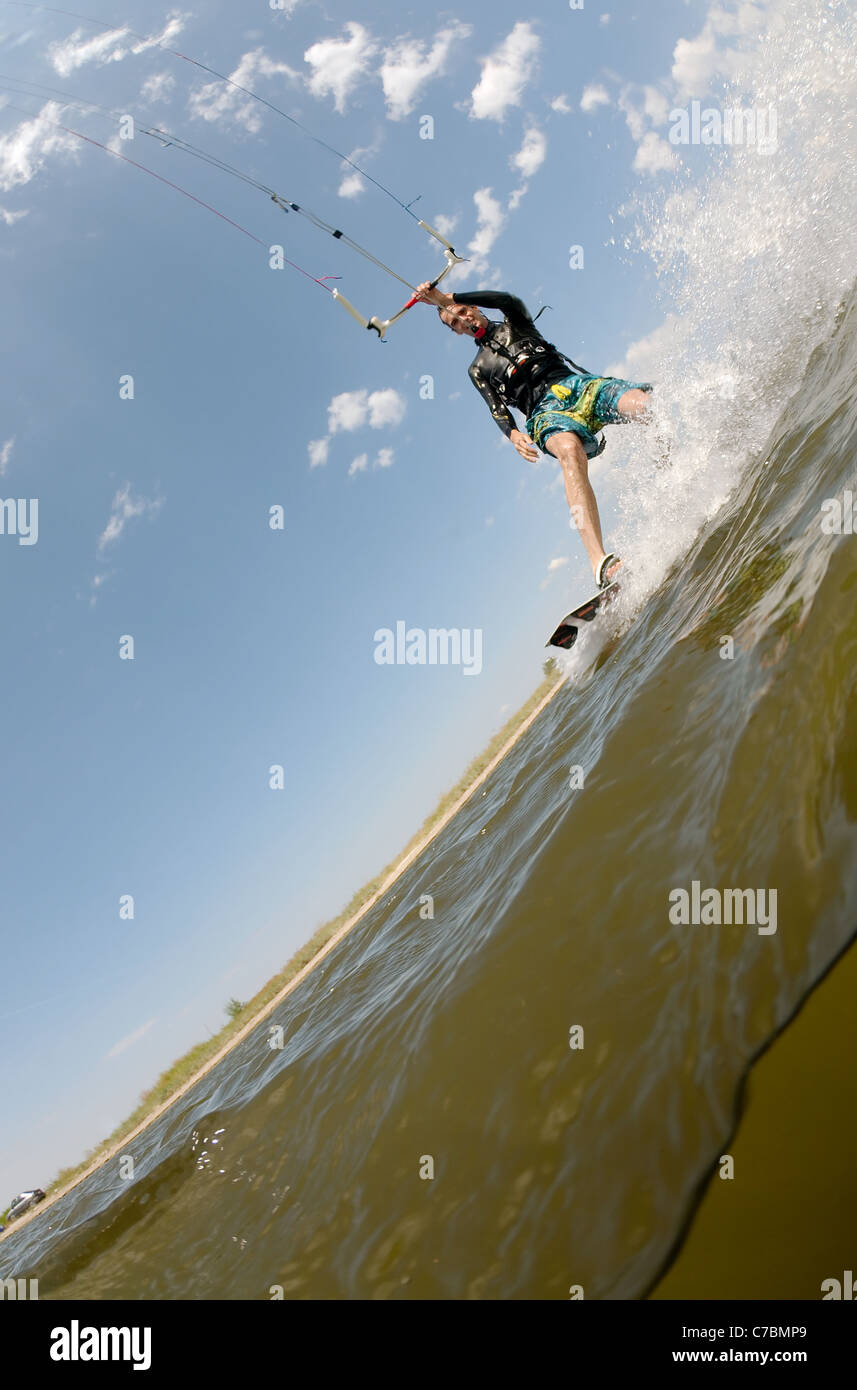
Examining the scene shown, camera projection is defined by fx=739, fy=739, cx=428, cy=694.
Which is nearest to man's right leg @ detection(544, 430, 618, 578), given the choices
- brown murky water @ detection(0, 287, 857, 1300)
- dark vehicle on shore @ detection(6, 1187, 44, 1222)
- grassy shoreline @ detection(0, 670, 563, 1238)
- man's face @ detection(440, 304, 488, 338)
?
brown murky water @ detection(0, 287, 857, 1300)

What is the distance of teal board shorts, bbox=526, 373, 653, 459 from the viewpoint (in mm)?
6465

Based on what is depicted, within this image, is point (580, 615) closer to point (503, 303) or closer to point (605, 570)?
point (605, 570)

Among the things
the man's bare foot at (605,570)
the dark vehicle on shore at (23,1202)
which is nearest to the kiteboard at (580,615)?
the man's bare foot at (605,570)

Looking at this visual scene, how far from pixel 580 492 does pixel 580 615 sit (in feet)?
3.39

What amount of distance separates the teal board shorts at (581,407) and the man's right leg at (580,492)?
160mm

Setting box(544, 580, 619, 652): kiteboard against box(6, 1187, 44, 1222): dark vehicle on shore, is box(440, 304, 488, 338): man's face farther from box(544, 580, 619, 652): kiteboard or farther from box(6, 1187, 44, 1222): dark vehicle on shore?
box(6, 1187, 44, 1222): dark vehicle on shore

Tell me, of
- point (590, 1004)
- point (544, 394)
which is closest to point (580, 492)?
point (544, 394)

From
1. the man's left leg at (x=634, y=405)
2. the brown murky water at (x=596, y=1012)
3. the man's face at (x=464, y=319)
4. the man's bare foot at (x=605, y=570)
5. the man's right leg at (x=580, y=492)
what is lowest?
the brown murky water at (x=596, y=1012)

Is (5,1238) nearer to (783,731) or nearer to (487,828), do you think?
(487,828)

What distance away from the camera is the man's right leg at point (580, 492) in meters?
6.04

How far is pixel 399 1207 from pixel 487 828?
3.92 meters

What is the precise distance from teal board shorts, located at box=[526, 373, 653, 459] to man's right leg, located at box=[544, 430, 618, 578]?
160 mm

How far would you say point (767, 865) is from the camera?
209cm

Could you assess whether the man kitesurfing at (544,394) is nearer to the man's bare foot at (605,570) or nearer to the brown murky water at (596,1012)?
the man's bare foot at (605,570)
